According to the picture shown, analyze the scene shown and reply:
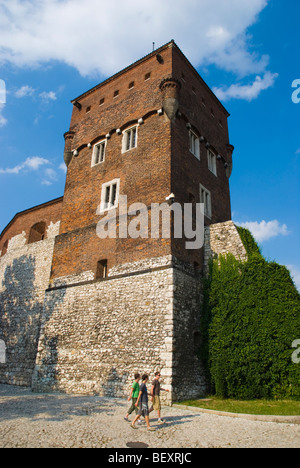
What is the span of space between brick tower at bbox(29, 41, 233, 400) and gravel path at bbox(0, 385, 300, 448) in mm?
2508

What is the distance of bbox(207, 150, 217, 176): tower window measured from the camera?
1955 centimetres

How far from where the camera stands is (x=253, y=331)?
1213cm

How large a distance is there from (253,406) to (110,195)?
37.4 ft

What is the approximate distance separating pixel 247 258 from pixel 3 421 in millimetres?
10617

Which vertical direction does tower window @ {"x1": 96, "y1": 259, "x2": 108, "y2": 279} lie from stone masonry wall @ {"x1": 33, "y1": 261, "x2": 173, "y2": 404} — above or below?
above

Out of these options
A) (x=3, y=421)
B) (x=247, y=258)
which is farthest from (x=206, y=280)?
(x=3, y=421)

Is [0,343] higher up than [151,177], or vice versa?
[151,177]

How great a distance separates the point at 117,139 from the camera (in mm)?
18453

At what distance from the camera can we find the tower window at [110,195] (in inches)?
662

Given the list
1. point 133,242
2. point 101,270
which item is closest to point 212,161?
point 133,242

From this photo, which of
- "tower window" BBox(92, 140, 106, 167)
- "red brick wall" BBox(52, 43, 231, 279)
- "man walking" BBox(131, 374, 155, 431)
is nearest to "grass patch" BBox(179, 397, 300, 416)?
"man walking" BBox(131, 374, 155, 431)

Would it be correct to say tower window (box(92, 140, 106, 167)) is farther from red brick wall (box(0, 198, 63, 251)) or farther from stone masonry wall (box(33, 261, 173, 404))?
stone masonry wall (box(33, 261, 173, 404))
